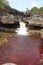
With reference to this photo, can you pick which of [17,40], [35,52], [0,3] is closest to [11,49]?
[35,52]

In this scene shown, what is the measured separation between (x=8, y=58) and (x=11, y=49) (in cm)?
352

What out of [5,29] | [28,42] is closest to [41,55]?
[28,42]

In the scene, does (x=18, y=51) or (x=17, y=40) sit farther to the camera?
(x=17, y=40)

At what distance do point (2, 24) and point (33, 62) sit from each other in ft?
59.8

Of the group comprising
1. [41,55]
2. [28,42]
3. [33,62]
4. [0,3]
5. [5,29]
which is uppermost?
[0,3]

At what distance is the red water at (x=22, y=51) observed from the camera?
18625 mm

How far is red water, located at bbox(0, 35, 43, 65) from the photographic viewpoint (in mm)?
18625

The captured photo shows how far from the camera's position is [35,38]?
95.5 feet

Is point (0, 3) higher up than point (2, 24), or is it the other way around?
point (0, 3)

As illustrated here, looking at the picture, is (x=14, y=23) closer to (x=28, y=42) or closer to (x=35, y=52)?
(x=28, y=42)

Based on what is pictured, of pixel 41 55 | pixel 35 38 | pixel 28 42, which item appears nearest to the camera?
pixel 41 55

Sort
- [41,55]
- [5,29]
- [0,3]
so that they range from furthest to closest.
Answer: [0,3], [5,29], [41,55]

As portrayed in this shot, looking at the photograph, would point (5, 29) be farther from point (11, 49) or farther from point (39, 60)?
point (39, 60)

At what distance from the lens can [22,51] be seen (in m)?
22.2
